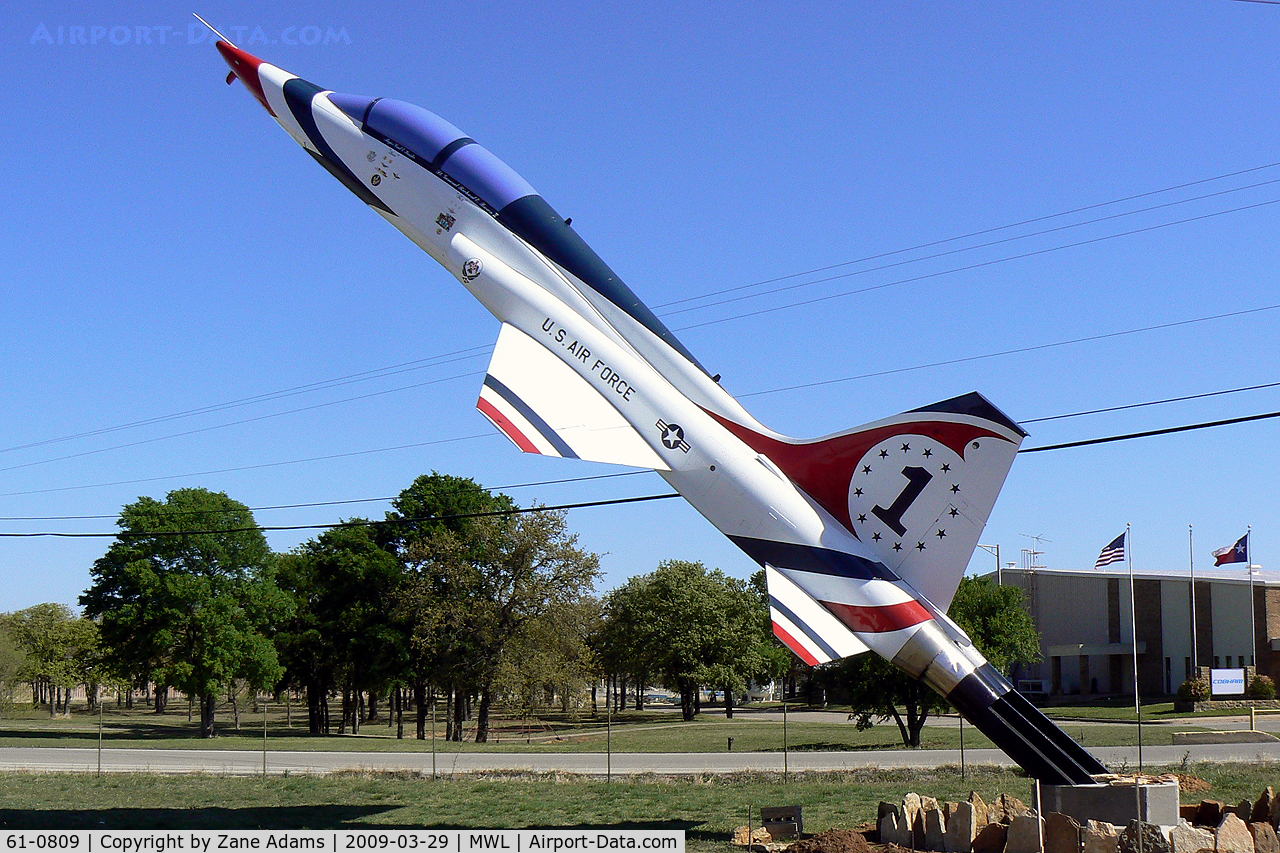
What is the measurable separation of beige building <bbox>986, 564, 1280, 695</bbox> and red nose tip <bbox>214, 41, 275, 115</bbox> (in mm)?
54295

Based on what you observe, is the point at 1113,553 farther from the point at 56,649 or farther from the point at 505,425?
the point at 56,649

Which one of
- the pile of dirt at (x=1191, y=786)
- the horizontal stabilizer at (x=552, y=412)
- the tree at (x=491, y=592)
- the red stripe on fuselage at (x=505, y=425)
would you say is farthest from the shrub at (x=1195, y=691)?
the red stripe on fuselage at (x=505, y=425)

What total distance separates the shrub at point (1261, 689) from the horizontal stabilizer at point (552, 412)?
50.3 meters

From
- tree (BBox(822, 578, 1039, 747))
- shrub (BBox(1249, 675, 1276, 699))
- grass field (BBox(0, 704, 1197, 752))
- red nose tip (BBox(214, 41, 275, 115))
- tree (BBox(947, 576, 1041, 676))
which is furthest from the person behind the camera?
shrub (BBox(1249, 675, 1276, 699))

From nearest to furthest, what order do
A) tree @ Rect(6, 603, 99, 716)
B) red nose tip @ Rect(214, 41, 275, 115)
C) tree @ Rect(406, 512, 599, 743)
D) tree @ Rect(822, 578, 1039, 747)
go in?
red nose tip @ Rect(214, 41, 275, 115) → tree @ Rect(822, 578, 1039, 747) → tree @ Rect(406, 512, 599, 743) → tree @ Rect(6, 603, 99, 716)

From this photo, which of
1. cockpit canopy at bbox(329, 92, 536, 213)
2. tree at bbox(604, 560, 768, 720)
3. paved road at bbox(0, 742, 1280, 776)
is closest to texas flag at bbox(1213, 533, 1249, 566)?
paved road at bbox(0, 742, 1280, 776)

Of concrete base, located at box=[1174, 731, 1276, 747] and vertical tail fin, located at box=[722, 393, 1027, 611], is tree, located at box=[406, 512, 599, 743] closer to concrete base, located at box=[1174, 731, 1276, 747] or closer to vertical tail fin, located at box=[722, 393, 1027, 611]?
concrete base, located at box=[1174, 731, 1276, 747]

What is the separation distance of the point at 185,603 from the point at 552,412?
39.8 meters

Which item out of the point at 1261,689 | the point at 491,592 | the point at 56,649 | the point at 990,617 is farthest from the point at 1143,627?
the point at 56,649

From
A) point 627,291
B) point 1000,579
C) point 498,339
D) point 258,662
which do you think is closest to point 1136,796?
point 627,291

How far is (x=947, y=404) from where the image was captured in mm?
13656

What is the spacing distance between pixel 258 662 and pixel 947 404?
43.7m

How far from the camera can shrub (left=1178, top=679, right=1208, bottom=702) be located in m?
52.0

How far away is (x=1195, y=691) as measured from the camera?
2053 inches
